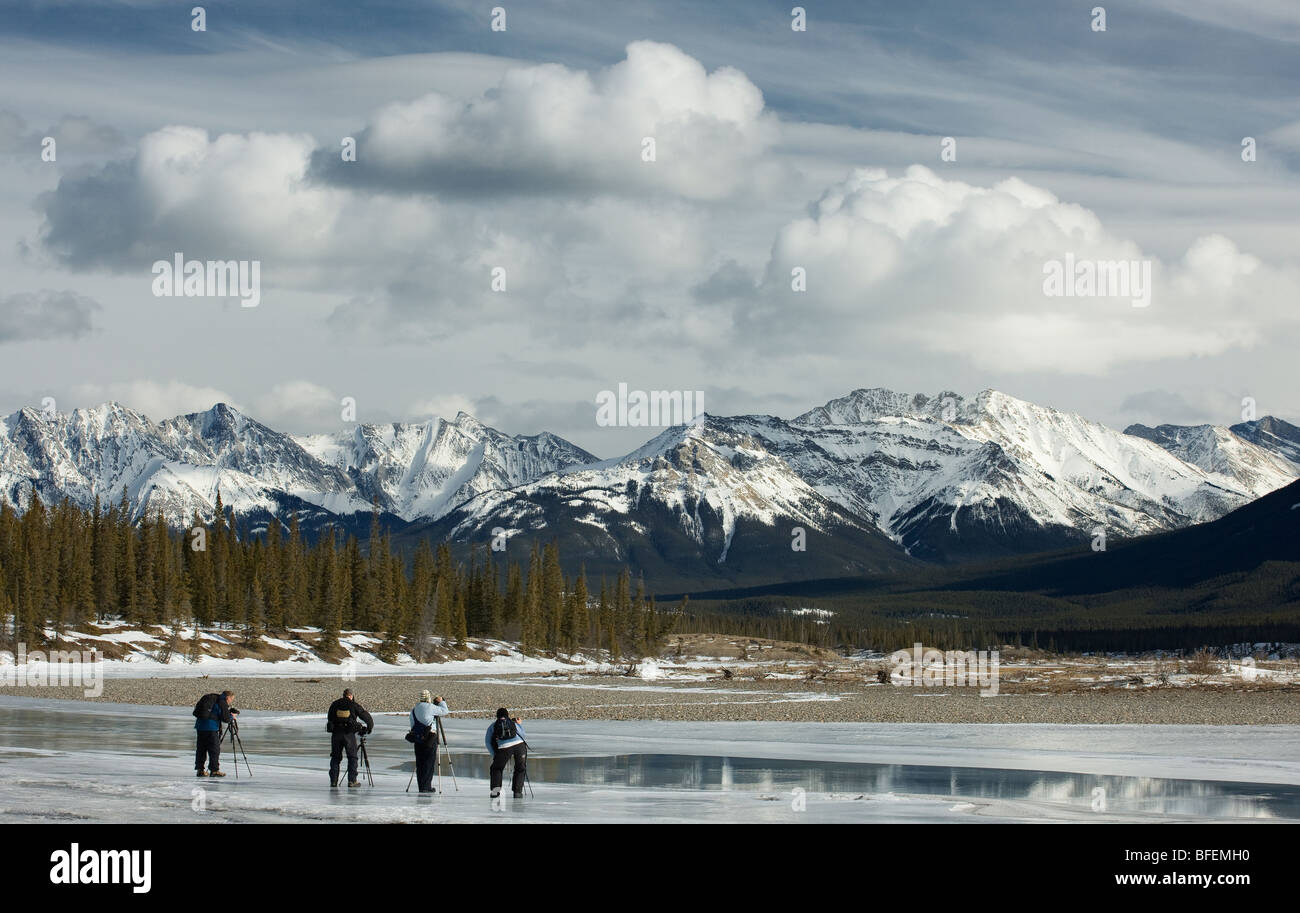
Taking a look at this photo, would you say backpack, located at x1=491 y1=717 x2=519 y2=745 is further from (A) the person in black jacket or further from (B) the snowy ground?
(A) the person in black jacket

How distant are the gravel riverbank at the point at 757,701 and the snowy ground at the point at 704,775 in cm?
702

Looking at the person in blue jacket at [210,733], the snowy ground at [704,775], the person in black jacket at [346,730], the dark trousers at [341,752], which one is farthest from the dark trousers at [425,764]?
the person in blue jacket at [210,733]

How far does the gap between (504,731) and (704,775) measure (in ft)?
25.2

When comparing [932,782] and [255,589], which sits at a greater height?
[255,589]

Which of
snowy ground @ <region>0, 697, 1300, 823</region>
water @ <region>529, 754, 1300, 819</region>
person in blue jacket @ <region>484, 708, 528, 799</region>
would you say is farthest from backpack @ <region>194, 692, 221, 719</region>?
water @ <region>529, 754, 1300, 819</region>

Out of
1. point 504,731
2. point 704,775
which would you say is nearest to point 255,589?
point 704,775

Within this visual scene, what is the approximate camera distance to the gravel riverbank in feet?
197

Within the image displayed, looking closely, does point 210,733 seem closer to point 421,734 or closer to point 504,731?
point 421,734

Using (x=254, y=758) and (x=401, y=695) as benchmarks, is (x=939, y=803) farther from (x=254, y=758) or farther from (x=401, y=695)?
(x=401, y=695)

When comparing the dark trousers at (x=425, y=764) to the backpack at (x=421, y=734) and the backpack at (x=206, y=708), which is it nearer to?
the backpack at (x=421, y=734)

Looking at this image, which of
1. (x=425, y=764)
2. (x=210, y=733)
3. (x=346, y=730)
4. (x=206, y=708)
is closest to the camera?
(x=425, y=764)

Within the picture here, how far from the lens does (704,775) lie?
114ft

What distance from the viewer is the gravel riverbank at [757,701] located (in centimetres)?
5997
